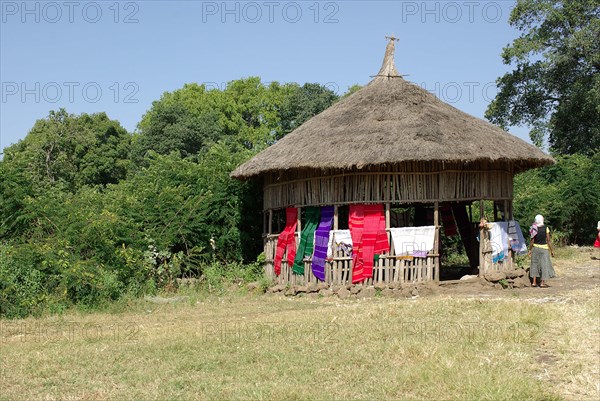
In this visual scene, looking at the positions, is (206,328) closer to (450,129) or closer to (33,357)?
(33,357)

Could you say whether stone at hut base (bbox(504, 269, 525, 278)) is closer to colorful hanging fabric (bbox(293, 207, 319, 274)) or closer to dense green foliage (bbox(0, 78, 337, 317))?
colorful hanging fabric (bbox(293, 207, 319, 274))

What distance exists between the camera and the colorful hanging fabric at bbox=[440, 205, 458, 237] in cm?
1752

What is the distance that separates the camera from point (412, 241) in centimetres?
1384

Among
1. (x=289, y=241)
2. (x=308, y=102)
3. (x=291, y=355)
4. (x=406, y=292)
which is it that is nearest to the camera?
(x=291, y=355)

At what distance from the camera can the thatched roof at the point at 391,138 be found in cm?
1362

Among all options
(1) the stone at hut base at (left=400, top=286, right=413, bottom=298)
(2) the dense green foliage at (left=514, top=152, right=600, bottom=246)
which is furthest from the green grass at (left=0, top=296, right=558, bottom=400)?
(2) the dense green foliage at (left=514, top=152, right=600, bottom=246)

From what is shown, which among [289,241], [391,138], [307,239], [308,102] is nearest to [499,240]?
[391,138]

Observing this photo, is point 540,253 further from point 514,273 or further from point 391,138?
point 391,138

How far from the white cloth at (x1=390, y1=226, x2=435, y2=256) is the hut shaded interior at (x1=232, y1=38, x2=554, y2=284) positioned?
2 centimetres

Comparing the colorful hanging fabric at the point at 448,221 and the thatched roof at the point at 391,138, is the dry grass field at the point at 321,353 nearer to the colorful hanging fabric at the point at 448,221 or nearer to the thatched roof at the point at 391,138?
the thatched roof at the point at 391,138

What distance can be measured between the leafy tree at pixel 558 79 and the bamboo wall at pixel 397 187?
503 inches

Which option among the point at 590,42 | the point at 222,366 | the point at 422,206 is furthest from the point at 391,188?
the point at 590,42

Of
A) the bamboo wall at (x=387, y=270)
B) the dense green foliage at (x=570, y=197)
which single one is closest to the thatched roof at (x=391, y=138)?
the bamboo wall at (x=387, y=270)

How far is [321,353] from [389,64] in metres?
10.2
